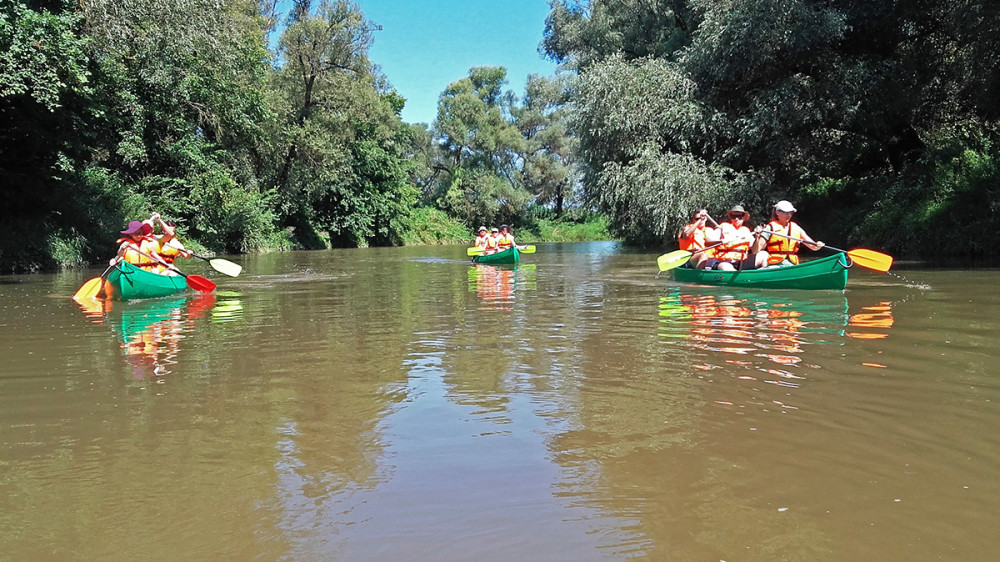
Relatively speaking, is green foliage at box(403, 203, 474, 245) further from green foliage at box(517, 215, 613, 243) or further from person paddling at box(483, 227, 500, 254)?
person paddling at box(483, 227, 500, 254)

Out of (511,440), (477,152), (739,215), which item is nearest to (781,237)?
(739,215)

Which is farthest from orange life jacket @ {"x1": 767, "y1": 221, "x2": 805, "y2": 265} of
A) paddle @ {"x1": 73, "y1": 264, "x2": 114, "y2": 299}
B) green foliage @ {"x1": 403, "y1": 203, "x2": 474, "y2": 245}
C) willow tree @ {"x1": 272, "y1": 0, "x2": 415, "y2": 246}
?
green foliage @ {"x1": 403, "y1": 203, "x2": 474, "y2": 245}

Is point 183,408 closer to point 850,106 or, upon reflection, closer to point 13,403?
point 13,403

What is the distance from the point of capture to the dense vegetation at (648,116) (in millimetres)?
16984

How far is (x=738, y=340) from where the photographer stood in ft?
23.2

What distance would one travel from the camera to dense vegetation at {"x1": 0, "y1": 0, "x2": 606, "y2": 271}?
17.9 metres

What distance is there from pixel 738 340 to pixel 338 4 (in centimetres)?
3117

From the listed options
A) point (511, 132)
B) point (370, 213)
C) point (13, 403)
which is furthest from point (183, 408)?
point (511, 132)

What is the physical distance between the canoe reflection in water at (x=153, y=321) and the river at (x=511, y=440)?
0.08 meters

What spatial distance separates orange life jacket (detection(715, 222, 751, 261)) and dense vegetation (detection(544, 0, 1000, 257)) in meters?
6.52

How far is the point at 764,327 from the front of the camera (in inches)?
310

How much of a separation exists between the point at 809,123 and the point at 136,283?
15917 millimetres

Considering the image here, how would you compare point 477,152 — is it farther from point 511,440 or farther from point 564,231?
point 511,440

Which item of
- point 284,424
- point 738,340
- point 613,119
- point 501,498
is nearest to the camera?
point 501,498
